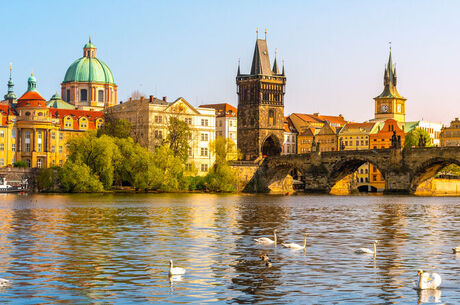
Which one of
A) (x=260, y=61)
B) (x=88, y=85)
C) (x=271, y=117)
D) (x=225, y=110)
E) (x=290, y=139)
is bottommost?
(x=290, y=139)

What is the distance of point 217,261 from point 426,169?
297 ft

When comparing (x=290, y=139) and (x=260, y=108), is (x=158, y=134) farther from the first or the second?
(x=290, y=139)

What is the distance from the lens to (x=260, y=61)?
159500mm

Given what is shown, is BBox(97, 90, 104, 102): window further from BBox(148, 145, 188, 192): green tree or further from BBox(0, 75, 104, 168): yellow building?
BBox(148, 145, 188, 192): green tree

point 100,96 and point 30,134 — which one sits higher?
point 100,96

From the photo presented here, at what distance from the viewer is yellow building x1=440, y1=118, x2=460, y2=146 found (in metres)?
188

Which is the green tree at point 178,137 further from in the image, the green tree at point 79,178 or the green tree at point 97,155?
the green tree at point 79,178

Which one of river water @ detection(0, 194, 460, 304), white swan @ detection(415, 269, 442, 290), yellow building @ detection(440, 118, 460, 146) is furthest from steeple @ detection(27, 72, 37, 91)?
white swan @ detection(415, 269, 442, 290)

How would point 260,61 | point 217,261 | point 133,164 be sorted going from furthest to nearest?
point 260,61
point 133,164
point 217,261

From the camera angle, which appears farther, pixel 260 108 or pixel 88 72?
pixel 88 72

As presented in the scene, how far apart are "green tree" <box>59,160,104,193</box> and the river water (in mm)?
48380

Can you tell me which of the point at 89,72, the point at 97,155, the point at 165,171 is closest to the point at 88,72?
the point at 89,72

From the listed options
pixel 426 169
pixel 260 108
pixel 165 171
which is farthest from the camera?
pixel 260 108

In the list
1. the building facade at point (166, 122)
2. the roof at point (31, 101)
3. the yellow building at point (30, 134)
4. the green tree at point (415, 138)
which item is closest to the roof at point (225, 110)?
the building facade at point (166, 122)
